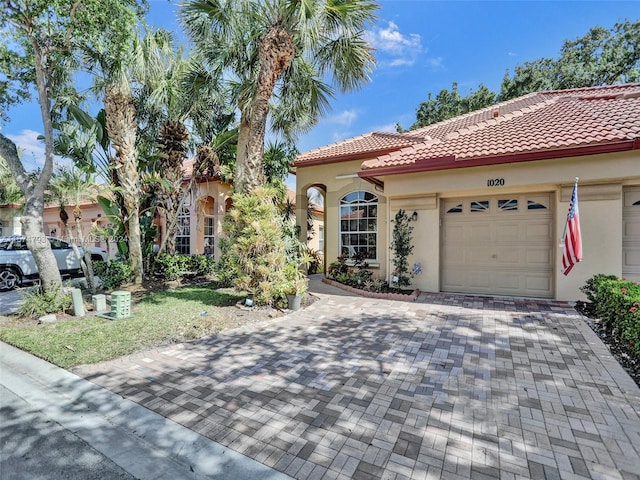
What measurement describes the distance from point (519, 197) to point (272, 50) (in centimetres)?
791

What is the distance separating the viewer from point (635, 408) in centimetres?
341

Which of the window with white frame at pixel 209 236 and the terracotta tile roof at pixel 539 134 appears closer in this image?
the terracotta tile roof at pixel 539 134

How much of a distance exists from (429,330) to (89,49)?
11287mm

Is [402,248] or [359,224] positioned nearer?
[402,248]

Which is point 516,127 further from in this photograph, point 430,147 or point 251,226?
point 251,226

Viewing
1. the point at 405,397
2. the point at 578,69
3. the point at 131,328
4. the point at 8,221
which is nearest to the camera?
the point at 405,397

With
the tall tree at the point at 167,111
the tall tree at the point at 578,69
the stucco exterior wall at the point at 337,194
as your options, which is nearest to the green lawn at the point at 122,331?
the tall tree at the point at 167,111

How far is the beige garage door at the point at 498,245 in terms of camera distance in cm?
859

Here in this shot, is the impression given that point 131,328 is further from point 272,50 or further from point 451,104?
point 451,104

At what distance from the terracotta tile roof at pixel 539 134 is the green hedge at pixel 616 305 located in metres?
3.16

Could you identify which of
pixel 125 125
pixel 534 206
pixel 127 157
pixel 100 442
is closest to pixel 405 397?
pixel 100 442

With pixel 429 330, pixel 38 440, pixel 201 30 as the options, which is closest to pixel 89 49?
pixel 201 30

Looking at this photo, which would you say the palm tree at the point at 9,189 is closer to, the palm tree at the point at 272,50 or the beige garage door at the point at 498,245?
the palm tree at the point at 272,50

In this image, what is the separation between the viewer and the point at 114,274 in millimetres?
10766
